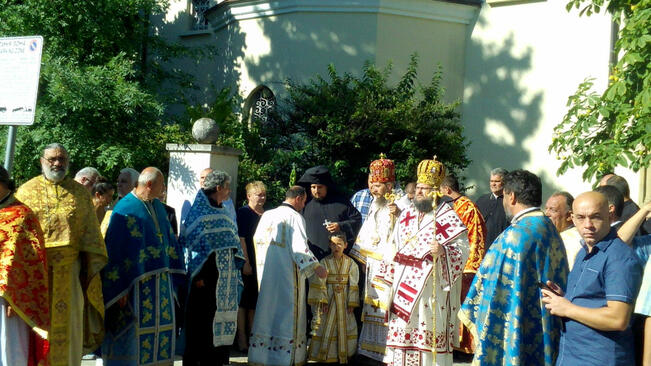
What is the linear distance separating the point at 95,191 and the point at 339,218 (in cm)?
284

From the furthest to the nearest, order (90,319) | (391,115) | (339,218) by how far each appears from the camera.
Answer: (391,115) < (339,218) < (90,319)

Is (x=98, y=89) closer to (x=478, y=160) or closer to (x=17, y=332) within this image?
(x=478, y=160)

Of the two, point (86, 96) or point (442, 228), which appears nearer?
point (442, 228)

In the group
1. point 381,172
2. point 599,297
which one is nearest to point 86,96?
point 381,172

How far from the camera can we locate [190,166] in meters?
10.3

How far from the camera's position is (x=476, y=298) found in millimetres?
6273

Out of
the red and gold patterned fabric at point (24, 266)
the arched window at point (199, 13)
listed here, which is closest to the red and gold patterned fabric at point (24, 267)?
the red and gold patterned fabric at point (24, 266)

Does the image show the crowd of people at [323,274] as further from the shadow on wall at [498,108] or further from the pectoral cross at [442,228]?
the shadow on wall at [498,108]

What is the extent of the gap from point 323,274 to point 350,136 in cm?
478

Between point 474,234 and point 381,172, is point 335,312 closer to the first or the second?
point 381,172

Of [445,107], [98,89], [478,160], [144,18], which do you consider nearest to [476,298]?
[445,107]

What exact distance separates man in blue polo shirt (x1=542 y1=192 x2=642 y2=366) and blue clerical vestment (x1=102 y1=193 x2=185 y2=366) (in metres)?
3.87

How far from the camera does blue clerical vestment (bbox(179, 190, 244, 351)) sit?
27.9ft

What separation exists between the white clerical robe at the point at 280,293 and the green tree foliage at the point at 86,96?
5906mm
